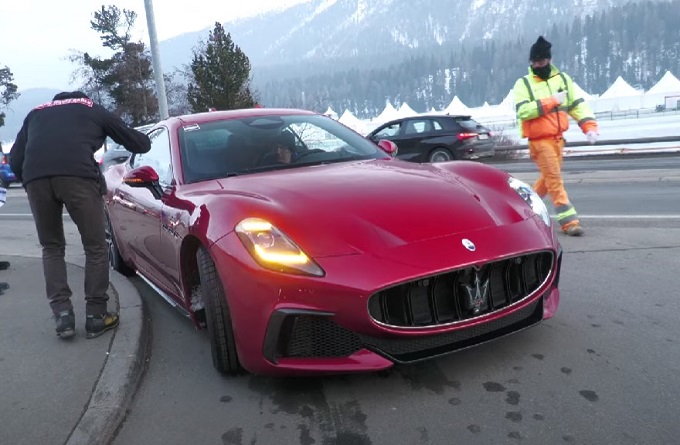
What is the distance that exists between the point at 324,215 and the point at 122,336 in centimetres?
170

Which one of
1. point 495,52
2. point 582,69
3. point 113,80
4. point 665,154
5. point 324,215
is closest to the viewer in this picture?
point 324,215

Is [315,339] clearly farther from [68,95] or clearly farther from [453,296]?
[68,95]

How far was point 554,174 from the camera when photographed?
6.32m

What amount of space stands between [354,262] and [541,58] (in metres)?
4.40

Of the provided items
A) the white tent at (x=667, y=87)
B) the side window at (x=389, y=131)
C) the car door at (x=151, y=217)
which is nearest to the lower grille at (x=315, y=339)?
the car door at (x=151, y=217)

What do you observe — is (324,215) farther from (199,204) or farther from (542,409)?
(542,409)

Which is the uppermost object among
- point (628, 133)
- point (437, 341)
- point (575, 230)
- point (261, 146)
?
point (261, 146)

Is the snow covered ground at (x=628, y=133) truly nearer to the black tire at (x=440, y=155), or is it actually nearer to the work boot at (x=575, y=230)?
the black tire at (x=440, y=155)

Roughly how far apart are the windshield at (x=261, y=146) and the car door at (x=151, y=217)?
0.21 metres

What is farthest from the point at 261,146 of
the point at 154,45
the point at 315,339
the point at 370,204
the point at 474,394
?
the point at 154,45

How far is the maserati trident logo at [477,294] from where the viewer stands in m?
2.83

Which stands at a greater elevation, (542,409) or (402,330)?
(402,330)

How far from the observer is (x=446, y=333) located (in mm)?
2785

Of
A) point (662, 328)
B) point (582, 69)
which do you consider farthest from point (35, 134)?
point (582, 69)
